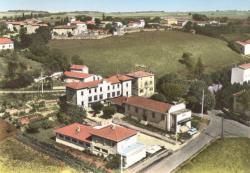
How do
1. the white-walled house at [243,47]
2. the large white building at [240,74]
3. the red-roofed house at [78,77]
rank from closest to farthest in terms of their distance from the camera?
the red-roofed house at [78,77] → the large white building at [240,74] → the white-walled house at [243,47]

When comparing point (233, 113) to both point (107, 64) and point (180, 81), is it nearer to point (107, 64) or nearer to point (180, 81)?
point (180, 81)

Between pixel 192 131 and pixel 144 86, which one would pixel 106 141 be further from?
pixel 144 86

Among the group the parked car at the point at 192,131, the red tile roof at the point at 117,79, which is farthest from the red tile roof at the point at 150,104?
the red tile roof at the point at 117,79

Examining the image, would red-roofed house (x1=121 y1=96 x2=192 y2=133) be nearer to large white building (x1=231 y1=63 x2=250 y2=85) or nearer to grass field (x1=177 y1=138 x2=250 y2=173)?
grass field (x1=177 y1=138 x2=250 y2=173)

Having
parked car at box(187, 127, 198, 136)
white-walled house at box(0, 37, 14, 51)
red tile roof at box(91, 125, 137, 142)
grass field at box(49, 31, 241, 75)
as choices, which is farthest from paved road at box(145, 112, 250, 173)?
white-walled house at box(0, 37, 14, 51)

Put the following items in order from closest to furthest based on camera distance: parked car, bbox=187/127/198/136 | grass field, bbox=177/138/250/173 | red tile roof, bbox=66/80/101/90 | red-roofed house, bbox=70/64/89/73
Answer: grass field, bbox=177/138/250/173, parked car, bbox=187/127/198/136, red tile roof, bbox=66/80/101/90, red-roofed house, bbox=70/64/89/73

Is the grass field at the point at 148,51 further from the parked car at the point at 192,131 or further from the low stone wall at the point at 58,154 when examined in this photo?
the low stone wall at the point at 58,154

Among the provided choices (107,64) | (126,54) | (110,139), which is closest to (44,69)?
(107,64)
